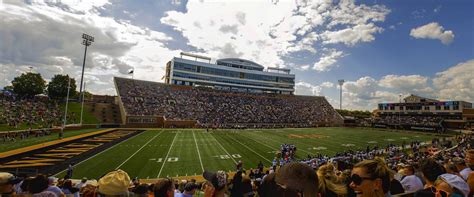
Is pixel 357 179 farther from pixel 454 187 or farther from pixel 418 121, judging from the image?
pixel 418 121

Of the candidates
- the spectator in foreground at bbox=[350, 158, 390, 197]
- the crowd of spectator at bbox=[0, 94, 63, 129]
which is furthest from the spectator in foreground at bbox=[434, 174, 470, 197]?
the crowd of spectator at bbox=[0, 94, 63, 129]

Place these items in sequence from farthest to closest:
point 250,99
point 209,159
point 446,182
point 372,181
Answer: point 250,99 < point 209,159 < point 446,182 < point 372,181

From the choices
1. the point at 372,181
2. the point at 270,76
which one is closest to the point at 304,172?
the point at 372,181

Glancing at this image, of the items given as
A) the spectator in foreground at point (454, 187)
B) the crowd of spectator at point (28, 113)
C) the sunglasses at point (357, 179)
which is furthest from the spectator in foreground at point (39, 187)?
the crowd of spectator at point (28, 113)

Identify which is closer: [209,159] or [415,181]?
[415,181]

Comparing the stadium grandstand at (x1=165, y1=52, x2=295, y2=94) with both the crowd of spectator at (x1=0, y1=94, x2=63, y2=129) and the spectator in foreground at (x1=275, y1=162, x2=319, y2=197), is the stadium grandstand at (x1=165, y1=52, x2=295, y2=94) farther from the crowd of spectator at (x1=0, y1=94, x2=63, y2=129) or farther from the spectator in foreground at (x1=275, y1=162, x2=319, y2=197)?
the spectator in foreground at (x1=275, y1=162, x2=319, y2=197)

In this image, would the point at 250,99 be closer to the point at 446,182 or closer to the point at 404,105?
the point at 404,105

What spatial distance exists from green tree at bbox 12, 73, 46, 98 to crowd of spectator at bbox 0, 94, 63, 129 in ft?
19.0

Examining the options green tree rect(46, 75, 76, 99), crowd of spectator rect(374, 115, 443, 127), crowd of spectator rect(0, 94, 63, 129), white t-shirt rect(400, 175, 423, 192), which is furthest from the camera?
crowd of spectator rect(374, 115, 443, 127)

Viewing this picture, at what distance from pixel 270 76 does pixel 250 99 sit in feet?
60.8

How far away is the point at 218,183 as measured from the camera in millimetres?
3213

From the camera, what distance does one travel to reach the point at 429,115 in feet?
249

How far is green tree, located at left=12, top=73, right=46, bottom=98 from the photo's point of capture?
5441cm

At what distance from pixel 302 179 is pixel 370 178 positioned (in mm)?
930
